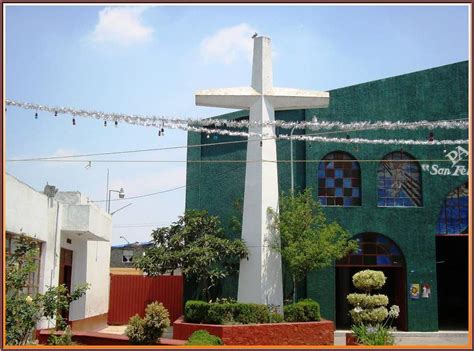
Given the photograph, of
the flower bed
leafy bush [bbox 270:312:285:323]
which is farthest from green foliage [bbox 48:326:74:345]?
leafy bush [bbox 270:312:285:323]

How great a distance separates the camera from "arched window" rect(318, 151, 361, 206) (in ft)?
84.1

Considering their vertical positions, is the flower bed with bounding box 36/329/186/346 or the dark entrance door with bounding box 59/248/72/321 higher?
the dark entrance door with bounding box 59/248/72/321

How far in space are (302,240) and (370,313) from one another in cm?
484

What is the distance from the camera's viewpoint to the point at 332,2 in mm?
10969

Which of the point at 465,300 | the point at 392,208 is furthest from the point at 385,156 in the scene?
the point at 465,300

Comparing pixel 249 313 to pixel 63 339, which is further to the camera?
pixel 249 313

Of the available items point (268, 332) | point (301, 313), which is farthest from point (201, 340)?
point (301, 313)

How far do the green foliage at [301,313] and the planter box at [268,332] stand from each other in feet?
1.19

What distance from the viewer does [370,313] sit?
703 inches

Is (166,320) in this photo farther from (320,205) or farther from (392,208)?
(392,208)

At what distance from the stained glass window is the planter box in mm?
5204

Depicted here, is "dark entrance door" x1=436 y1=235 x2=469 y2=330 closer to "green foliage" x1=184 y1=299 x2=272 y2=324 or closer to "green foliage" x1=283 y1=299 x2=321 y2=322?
"green foliage" x1=283 y1=299 x2=321 y2=322

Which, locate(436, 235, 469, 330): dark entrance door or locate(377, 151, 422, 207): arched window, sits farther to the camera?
locate(436, 235, 469, 330): dark entrance door

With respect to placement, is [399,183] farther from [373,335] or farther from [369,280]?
[373,335]
